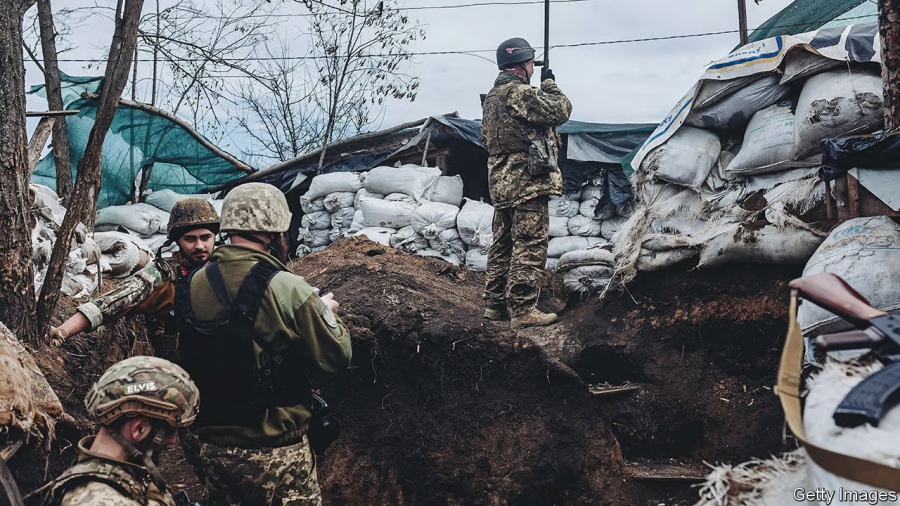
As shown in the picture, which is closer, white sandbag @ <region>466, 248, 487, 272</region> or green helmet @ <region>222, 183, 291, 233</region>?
green helmet @ <region>222, 183, 291, 233</region>

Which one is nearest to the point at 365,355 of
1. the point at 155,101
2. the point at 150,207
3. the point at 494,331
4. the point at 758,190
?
the point at 494,331

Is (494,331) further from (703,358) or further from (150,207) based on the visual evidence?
(150,207)

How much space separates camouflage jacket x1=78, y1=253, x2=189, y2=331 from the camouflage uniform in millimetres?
2390

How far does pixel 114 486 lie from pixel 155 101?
11.0m

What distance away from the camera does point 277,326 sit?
2.20 meters

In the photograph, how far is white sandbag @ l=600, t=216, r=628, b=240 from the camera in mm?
7016

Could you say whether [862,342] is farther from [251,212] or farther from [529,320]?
[529,320]

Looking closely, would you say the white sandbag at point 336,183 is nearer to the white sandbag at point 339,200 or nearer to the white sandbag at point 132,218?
the white sandbag at point 339,200

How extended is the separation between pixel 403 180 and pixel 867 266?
5.46 meters

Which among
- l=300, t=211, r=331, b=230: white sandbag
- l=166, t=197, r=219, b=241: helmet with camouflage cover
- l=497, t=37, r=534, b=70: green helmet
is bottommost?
l=300, t=211, r=331, b=230: white sandbag

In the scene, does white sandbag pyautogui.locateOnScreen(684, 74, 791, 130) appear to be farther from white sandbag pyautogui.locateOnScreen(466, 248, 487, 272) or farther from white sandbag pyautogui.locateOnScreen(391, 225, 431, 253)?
white sandbag pyautogui.locateOnScreen(391, 225, 431, 253)

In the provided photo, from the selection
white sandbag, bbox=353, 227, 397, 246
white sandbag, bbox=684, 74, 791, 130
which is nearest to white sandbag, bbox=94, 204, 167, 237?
white sandbag, bbox=353, 227, 397, 246

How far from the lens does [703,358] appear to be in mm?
4105

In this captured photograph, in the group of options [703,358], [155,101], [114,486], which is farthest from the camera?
[155,101]
